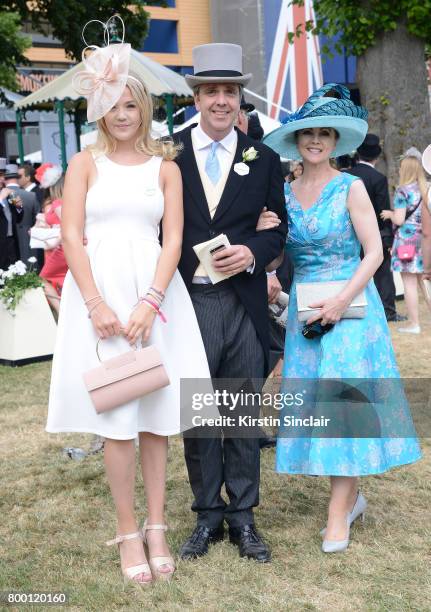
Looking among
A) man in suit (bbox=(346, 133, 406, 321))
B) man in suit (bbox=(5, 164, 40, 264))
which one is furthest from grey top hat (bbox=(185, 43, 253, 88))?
man in suit (bbox=(5, 164, 40, 264))

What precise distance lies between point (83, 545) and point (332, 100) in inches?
91.1

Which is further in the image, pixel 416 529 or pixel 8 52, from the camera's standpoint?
pixel 8 52

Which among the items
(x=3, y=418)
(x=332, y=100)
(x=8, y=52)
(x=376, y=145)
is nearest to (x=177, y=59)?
(x=8, y=52)

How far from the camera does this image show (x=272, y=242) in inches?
145

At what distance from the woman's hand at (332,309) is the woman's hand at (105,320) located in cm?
94

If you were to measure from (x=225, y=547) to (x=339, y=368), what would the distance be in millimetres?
944

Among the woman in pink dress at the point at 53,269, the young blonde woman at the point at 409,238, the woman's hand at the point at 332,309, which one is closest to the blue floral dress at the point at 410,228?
the young blonde woman at the point at 409,238

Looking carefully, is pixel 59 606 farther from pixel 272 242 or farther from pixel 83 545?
pixel 272 242

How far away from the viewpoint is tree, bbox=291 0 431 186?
1231cm

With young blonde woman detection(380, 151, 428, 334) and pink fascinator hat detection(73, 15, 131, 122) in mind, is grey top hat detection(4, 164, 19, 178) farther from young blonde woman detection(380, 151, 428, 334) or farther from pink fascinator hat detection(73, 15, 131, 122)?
pink fascinator hat detection(73, 15, 131, 122)

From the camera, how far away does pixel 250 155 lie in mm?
3658

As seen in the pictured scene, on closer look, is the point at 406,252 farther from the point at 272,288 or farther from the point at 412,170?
→ the point at 272,288

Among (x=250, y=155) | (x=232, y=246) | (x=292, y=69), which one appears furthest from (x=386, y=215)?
(x=292, y=69)

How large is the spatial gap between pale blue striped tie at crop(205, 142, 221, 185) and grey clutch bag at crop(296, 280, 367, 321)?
0.62 metres
